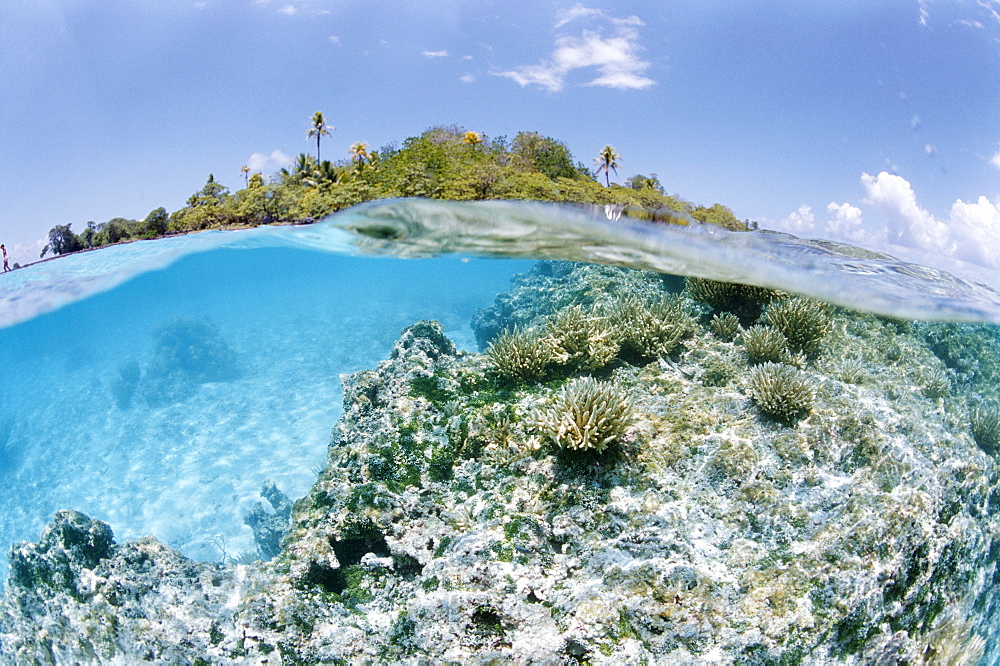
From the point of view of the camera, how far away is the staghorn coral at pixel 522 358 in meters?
6.91

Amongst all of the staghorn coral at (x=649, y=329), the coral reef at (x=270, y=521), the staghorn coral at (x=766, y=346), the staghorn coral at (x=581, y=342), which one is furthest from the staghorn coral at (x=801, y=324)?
the coral reef at (x=270, y=521)

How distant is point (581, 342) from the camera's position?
7238 millimetres

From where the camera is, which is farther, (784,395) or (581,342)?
(581,342)

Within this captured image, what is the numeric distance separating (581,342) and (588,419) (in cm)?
244

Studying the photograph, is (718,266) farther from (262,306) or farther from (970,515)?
(262,306)

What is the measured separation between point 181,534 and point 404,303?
829 inches

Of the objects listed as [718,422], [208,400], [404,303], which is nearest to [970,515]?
[718,422]

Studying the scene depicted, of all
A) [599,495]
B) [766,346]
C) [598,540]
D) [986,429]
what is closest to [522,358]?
[599,495]

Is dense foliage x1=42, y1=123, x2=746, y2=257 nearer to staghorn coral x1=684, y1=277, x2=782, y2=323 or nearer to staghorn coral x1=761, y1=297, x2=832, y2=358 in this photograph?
staghorn coral x1=684, y1=277, x2=782, y2=323

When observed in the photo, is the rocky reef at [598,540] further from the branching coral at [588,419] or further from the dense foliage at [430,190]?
the dense foliage at [430,190]

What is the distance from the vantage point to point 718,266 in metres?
10.1

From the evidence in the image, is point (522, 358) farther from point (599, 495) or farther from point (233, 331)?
point (233, 331)

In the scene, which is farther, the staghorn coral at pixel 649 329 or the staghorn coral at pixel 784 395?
the staghorn coral at pixel 649 329

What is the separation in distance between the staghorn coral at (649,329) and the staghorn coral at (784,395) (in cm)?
169
